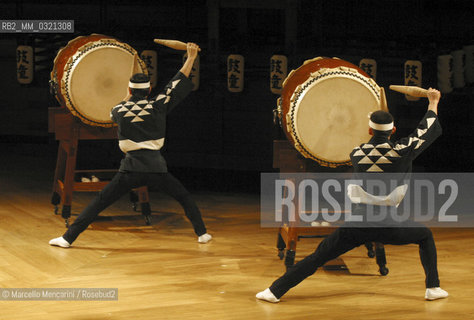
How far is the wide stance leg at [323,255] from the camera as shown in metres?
3.35

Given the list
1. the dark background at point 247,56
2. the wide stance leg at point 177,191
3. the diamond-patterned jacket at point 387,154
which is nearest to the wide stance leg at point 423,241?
the diamond-patterned jacket at point 387,154

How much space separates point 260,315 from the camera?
3295mm

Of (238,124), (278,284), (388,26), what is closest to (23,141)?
(238,124)

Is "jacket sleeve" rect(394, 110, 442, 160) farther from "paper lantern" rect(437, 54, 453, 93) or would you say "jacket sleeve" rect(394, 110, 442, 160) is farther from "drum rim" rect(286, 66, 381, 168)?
"paper lantern" rect(437, 54, 453, 93)

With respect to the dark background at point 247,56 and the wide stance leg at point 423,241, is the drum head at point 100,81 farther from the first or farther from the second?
the wide stance leg at point 423,241

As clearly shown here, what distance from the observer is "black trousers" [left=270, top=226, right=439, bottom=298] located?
3344mm

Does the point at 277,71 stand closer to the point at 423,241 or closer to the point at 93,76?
the point at 93,76

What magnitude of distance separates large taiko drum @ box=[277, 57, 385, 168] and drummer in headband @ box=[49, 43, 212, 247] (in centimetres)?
71

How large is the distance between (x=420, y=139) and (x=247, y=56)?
3.84 metres

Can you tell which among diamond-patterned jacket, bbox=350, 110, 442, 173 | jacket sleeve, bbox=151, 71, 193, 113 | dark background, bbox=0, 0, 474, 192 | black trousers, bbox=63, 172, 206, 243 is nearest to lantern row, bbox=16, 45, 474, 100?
dark background, bbox=0, 0, 474, 192

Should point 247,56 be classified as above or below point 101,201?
above

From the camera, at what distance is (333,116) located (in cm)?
394

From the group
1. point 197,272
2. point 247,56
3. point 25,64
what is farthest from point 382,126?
point 25,64

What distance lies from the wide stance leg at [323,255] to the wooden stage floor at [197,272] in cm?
9
